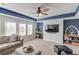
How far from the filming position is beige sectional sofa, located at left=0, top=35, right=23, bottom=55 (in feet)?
5.41

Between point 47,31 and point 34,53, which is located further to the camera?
point 47,31

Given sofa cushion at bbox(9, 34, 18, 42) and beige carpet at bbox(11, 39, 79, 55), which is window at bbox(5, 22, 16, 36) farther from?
beige carpet at bbox(11, 39, 79, 55)

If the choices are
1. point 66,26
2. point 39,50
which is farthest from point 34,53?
point 66,26

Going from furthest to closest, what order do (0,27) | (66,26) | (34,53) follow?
1. (66,26)
2. (34,53)
3. (0,27)

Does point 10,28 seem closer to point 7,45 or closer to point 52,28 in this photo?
point 7,45

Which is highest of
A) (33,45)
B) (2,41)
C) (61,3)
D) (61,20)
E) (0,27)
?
(61,3)

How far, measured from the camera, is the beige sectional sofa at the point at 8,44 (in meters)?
1.65

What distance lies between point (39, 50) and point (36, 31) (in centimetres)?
50

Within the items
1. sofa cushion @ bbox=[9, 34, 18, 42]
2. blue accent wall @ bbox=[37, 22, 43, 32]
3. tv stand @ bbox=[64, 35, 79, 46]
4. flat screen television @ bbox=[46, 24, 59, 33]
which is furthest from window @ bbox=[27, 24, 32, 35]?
tv stand @ bbox=[64, 35, 79, 46]

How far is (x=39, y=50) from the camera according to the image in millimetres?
1761

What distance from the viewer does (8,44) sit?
5.60 ft

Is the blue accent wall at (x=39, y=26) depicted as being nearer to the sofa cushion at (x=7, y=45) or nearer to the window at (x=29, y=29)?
the window at (x=29, y=29)

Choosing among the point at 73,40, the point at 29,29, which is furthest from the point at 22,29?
the point at 73,40

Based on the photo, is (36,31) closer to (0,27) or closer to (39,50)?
(39,50)
